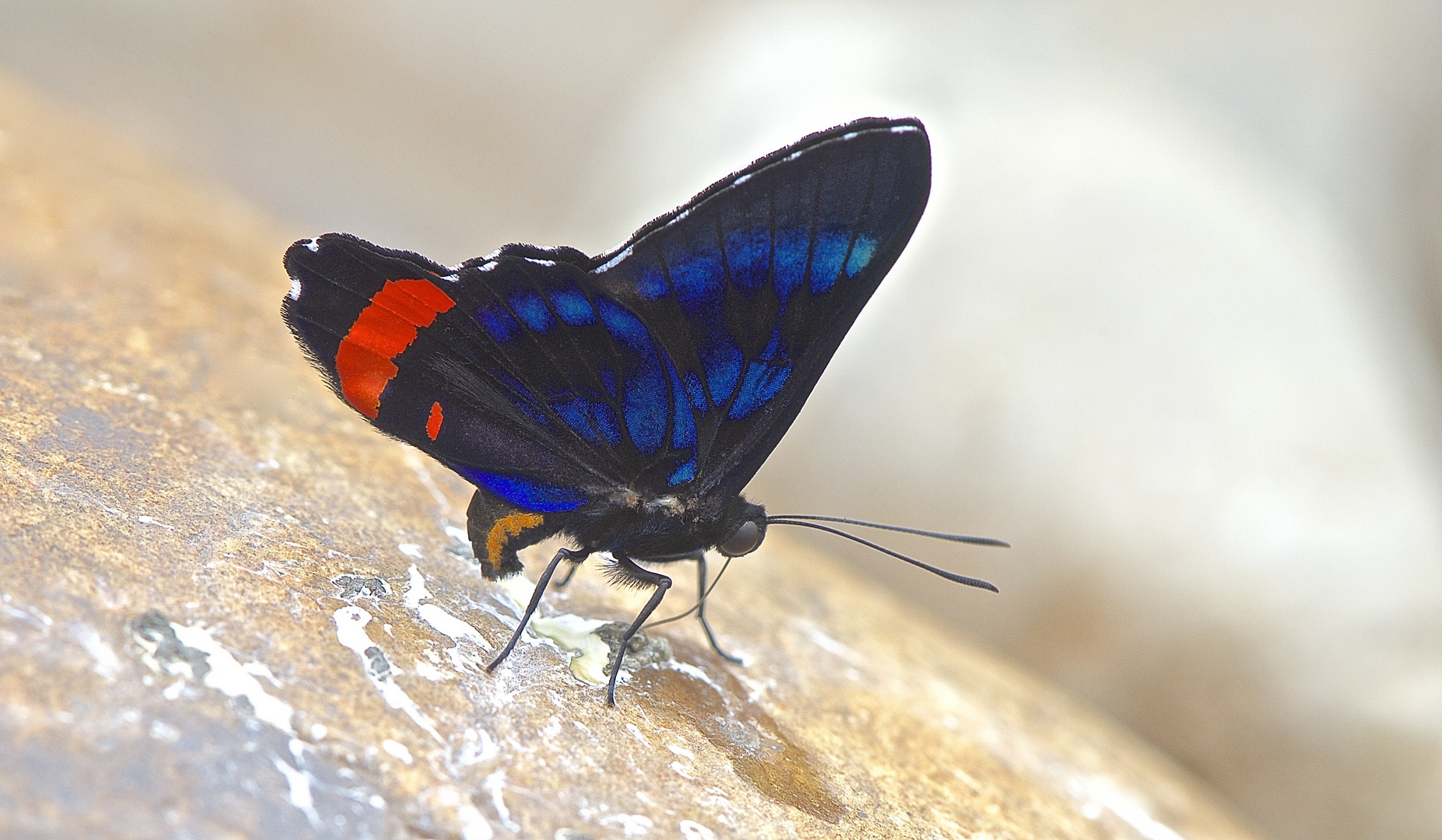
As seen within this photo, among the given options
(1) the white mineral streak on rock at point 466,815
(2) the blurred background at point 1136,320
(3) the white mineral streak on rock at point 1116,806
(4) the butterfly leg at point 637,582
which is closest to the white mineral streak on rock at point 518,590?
(4) the butterfly leg at point 637,582

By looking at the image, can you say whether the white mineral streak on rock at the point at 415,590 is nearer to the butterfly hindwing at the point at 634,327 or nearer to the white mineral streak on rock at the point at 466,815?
the butterfly hindwing at the point at 634,327

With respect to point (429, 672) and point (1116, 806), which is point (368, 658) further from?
point (1116, 806)

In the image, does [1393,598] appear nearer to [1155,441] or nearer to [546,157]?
[1155,441]

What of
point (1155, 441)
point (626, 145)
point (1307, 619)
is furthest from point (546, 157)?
point (1307, 619)

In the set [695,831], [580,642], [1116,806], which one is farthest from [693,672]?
[1116,806]

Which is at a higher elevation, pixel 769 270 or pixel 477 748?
pixel 769 270

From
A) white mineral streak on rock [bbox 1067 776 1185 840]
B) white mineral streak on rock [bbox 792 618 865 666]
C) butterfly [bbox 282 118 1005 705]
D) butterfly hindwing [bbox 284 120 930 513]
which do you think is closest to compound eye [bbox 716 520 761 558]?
butterfly [bbox 282 118 1005 705]
